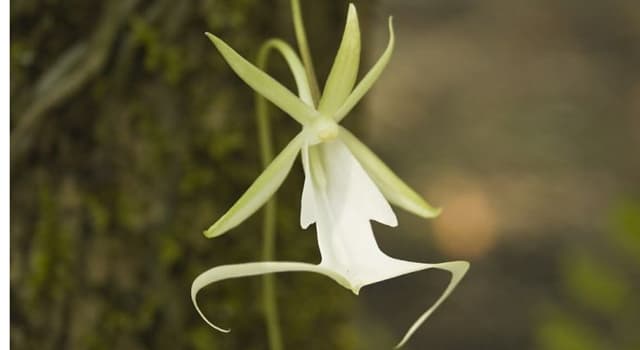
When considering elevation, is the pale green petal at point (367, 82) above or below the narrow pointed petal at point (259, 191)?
above

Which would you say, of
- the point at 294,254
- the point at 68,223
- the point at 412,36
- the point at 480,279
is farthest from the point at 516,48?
the point at 68,223

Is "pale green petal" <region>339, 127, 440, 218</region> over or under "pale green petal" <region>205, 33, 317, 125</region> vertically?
under

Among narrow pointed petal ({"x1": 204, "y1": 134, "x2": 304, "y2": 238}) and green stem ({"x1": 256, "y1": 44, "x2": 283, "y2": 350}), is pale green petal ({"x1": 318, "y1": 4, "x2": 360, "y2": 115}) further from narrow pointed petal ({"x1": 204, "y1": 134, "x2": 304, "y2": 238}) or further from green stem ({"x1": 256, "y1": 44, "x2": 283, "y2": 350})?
green stem ({"x1": 256, "y1": 44, "x2": 283, "y2": 350})

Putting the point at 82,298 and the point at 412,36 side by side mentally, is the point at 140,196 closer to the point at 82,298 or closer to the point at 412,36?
the point at 82,298

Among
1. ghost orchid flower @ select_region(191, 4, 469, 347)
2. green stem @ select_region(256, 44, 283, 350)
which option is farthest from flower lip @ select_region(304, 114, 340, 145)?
green stem @ select_region(256, 44, 283, 350)

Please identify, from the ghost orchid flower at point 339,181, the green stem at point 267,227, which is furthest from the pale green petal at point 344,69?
the green stem at point 267,227

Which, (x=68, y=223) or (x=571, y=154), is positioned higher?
(x=68, y=223)

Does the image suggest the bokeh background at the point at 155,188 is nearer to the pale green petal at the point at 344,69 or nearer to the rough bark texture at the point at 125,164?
the rough bark texture at the point at 125,164
